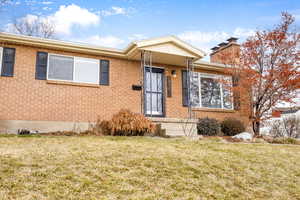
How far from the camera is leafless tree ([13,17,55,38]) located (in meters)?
20.2

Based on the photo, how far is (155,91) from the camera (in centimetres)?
1132

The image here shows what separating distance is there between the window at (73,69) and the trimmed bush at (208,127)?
13.9 ft

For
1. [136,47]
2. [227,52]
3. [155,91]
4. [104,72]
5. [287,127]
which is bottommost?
[287,127]

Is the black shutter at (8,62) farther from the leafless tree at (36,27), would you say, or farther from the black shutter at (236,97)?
the leafless tree at (36,27)

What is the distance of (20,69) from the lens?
9180 millimetres

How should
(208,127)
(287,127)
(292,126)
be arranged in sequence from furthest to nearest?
1. (287,127)
2. (292,126)
3. (208,127)

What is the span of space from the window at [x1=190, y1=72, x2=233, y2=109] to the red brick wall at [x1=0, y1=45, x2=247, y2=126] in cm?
138

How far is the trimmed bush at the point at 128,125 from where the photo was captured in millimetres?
8172

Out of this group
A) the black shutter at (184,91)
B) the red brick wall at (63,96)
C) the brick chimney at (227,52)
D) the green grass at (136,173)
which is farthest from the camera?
the brick chimney at (227,52)

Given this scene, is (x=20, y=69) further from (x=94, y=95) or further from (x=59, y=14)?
(x=59, y=14)

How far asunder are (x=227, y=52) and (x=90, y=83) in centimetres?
644

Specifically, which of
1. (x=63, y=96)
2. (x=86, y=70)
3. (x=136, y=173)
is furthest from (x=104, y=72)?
(x=136, y=173)

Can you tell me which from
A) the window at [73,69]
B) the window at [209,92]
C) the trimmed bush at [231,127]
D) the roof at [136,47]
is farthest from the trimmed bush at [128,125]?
the trimmed bush at [231,127]

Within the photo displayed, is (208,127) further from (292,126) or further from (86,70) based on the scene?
(292,126)
